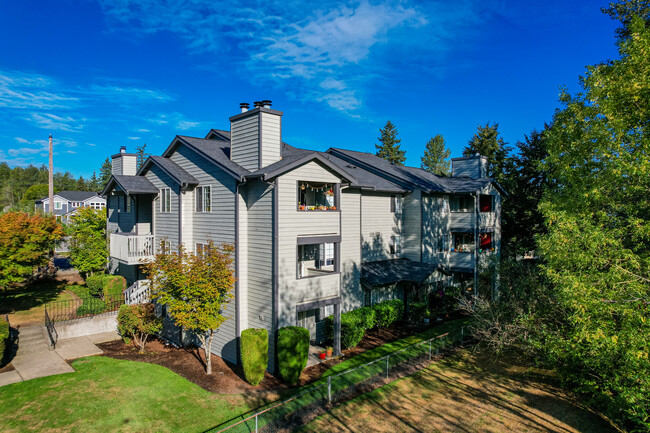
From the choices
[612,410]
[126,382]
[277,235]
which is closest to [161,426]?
[126,382]

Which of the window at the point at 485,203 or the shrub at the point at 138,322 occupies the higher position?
the window at the point at 485,203

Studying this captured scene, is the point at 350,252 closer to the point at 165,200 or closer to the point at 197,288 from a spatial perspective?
the point at 197,288

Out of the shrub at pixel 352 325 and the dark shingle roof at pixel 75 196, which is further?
the dark shingle roof at pixel 75 196

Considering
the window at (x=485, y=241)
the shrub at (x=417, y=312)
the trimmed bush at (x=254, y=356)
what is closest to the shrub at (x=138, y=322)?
the trimmed bush at (x=254, y=356)

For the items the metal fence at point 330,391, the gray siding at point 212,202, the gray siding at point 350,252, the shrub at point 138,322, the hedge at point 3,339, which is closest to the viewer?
the metal fence at point 330,391

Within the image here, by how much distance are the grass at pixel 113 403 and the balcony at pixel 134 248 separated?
6.72 m

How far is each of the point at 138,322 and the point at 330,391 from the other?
405 inches

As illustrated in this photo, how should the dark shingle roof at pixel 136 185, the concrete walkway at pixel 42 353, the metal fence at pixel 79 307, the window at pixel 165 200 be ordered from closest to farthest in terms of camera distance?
the concrete walkway at pixel 42 353, the metal fence at pixel 79 307, the window at pixel 165 200, the dark shingle roof at pixel 136 185

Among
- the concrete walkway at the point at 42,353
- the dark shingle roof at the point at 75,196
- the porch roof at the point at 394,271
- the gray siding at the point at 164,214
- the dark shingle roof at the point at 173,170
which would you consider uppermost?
the dark shingle roof at the point at 75,196

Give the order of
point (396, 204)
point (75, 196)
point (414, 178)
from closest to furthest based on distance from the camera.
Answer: point (396, 204), point (414, 178), point (75, 196)

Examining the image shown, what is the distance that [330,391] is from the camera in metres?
14.0

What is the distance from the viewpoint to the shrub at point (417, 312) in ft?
78.5

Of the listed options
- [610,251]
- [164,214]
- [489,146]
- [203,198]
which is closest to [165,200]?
[164,214]

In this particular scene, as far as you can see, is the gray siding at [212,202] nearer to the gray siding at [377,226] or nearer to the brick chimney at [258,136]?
the brick chimney at [258,136]
